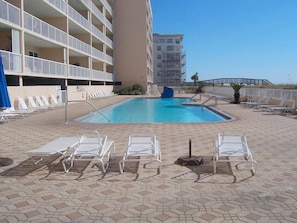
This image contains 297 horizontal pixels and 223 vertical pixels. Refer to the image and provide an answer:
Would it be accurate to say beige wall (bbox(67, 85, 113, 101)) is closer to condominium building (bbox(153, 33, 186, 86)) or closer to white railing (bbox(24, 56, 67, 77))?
white railing (bbox(24, 56, 67, 77))

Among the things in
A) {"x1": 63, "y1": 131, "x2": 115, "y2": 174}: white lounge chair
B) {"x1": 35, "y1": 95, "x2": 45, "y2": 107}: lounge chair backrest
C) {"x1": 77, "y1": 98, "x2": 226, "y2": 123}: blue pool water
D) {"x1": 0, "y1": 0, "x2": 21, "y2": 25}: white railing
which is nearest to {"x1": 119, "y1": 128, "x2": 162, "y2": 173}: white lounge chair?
{"x1": 63, "y1": 131, "x2": 115, "y2": 174}: white lounge chair

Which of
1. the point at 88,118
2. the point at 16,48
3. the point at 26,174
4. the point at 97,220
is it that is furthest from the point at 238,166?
the point at 16,48

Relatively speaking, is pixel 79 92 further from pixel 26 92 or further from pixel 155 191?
pixel 155 191

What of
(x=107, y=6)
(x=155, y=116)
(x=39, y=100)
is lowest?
(x=155, y=116)

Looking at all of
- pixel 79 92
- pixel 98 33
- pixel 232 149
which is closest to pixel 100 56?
pixel 98 33

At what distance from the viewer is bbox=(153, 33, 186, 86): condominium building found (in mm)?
97188

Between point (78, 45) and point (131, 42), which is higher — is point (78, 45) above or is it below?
below

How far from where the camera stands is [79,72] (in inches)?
1154

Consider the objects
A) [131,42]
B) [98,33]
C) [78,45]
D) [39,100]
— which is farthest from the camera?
[131,42]

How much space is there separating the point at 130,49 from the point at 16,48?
1222 inches

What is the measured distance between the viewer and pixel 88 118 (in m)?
16.3

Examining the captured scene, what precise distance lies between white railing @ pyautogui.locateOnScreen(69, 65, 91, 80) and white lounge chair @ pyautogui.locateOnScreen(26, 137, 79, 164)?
20.8 meters

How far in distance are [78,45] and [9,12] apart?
507 inches

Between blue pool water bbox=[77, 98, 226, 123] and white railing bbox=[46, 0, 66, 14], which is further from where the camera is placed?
white railing bbox=[46, 0, 66, 14]
